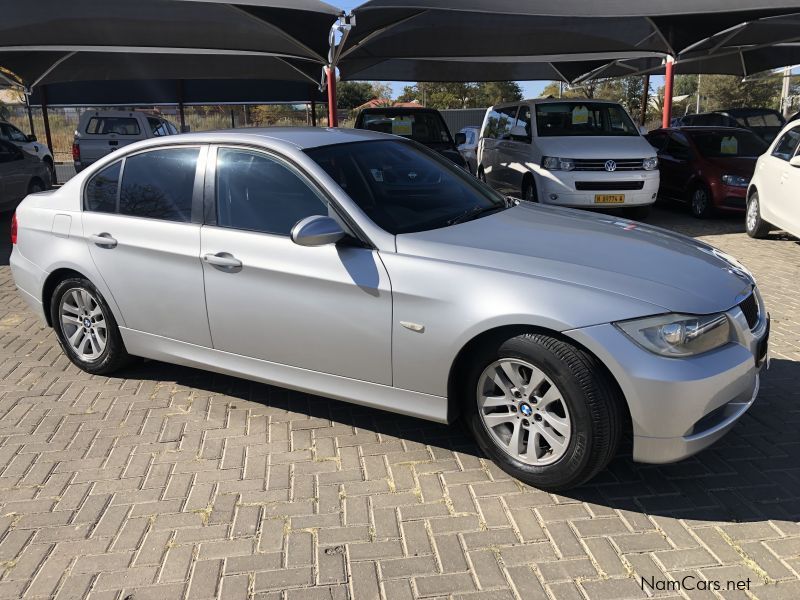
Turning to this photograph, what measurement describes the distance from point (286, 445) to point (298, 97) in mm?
21597

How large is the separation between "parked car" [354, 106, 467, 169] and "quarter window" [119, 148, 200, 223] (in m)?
8.11

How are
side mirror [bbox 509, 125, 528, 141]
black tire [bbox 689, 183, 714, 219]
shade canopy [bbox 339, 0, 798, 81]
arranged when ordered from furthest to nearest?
side mirror [bbox 509, 125, 528, 141], black tire [bbox 689, 183, 714, 219], shade canopy [bbox 339, 0, 798, 81]

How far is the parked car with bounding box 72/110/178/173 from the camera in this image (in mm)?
16922

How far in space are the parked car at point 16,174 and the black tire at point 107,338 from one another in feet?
26.6

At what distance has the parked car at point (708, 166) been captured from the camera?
10.6m

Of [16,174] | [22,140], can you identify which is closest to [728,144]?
[16,174]

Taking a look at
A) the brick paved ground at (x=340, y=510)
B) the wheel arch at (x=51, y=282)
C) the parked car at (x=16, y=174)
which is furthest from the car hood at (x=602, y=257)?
the parked car at (x=16, y=174)

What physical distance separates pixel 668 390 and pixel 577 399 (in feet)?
1.24

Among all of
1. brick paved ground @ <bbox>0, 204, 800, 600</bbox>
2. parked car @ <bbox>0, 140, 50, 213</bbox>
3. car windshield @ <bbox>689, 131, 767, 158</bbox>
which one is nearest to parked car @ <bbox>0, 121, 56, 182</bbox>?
parked car @ <bbox>0, 140, 50, 213</bbox>

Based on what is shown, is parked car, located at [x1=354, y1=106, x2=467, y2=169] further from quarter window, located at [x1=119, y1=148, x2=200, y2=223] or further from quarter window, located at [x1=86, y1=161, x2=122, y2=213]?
quarter window, located at [x1=119, y1=148, x2=200, y2=223]

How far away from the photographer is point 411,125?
1241 centimetres

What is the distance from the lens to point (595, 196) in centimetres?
998

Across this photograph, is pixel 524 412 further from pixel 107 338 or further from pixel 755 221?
pixel 755 221

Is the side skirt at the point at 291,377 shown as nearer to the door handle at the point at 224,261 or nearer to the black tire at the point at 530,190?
the door handle at the point at 224,261
